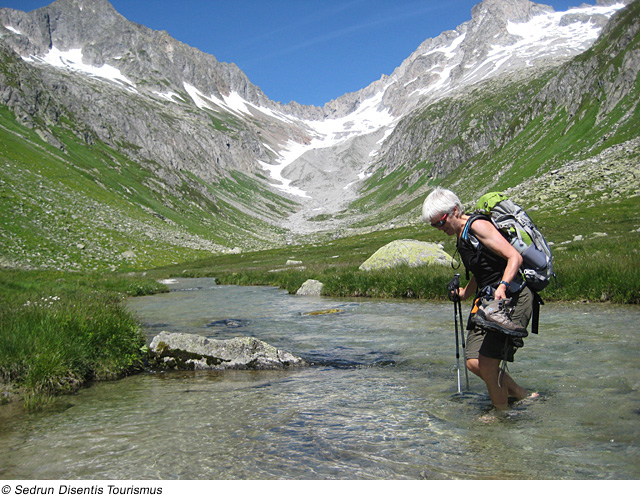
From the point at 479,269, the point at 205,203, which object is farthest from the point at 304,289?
the point at 205,203

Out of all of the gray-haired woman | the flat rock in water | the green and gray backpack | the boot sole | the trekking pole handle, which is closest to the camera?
the boot sole

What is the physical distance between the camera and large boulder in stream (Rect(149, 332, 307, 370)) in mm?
11195

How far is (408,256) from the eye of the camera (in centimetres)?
3353

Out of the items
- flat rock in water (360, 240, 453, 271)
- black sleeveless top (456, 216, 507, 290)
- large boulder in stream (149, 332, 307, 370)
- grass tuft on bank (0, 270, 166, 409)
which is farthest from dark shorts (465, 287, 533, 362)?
flat rock in water (360, 240, 453, 271)

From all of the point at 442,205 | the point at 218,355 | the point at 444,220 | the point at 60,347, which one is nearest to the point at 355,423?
the point at 444,220

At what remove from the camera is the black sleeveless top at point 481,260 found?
6.96 metres

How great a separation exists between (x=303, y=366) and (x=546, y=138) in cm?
14425

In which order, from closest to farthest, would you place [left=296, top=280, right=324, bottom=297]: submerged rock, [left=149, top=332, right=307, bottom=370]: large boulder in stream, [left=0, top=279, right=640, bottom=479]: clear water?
[left=0, top=279, right=640, bottom=479]: clear water
[left=149, top=332, right=307, bottom=370]: large boulder in stream
[left=296, top=280, right=324, bottom=297]: submerged rock

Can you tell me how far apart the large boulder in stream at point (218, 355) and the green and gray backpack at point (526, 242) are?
620 centimetres

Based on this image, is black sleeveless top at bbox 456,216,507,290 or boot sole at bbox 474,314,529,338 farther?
black sleeveless top at bbox 456,216,507,290

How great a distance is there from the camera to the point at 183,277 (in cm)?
6022

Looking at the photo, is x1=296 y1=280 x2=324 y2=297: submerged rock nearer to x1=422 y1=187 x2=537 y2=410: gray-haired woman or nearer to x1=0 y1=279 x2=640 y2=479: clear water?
x1=0 y1=279 x2=640 y2=479: clear water

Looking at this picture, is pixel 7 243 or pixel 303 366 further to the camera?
pixel 7 243

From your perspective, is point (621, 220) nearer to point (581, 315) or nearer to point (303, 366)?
point (581, 315)
